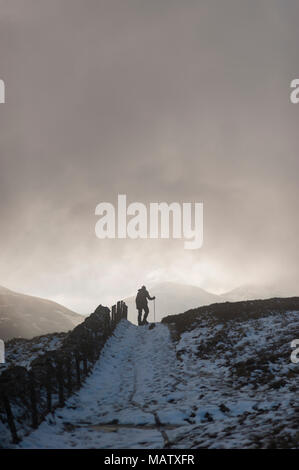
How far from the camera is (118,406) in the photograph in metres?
10.1

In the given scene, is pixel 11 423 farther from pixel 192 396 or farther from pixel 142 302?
pixel 142 302

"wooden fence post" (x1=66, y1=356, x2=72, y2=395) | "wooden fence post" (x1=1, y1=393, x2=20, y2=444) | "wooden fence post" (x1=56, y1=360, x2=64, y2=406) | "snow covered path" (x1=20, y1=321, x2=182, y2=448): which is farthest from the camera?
"wooden fence post" (x1=66, y1=356, x2=72, y2=395)

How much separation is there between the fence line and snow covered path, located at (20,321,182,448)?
1.08 feet

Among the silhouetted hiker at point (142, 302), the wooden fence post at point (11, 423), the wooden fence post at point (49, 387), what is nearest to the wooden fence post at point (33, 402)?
the wooden fence post at point (49, 387)

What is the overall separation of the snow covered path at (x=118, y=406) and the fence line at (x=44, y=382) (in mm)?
331

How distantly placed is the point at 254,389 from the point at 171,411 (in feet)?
9.77

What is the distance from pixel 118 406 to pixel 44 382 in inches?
94.4

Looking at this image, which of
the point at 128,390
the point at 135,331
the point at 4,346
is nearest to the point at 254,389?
the point at 128,390

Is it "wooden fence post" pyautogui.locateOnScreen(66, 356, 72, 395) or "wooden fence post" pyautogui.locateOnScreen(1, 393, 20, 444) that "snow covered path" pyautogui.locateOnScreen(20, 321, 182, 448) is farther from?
"wooden fence post" pyautogui.locateOnScreen(66, 356, 72, 395)

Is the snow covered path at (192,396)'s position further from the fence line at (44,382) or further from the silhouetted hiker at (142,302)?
the silhouetted hiker at (142,302)

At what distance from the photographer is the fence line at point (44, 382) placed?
7.80 meters

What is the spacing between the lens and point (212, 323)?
2045 cm

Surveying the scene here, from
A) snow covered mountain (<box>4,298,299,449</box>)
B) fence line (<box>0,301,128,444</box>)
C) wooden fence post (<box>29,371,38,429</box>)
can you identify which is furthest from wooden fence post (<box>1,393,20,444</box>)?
wooden fence post (<box>29,371,38,429</box>)

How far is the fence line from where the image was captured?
7801 millimetres
